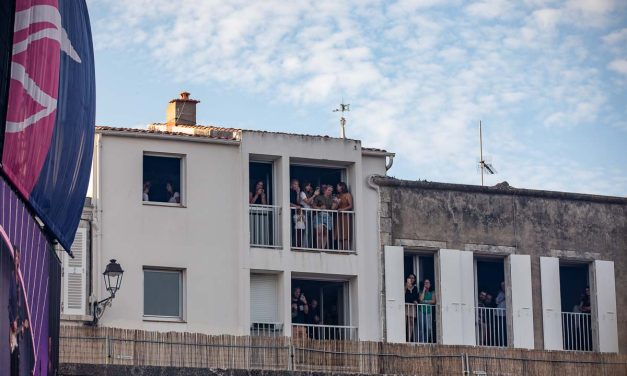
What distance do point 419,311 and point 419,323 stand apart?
308 mm

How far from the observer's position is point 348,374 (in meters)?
42.0

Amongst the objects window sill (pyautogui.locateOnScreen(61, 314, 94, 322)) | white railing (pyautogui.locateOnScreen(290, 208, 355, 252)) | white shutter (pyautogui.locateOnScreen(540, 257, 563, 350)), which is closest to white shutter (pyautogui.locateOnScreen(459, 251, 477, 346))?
white shutter (pyautogui.locateOnScreen(540, 257, 563, 350))

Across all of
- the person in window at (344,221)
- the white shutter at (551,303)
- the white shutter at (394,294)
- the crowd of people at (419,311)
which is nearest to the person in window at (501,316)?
the white shutter at (551,303)

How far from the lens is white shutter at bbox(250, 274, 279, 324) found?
→ 46.1 m

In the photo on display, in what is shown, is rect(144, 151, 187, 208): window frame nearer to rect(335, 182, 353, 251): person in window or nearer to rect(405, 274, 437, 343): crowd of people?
rect(335, 182, 353, 251): person in window

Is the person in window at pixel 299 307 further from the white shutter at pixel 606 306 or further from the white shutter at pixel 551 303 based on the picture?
the white shutter at pixel 606 306

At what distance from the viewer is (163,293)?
45219mm

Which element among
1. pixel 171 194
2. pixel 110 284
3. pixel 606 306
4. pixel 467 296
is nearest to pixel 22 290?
pixel 110 284

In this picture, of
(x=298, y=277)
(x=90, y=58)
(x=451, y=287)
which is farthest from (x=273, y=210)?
(x=90, y=58)

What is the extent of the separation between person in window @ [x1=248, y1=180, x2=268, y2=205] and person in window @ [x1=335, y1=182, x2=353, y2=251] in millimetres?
1860

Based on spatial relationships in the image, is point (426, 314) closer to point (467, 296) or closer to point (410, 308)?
point (410, 308)

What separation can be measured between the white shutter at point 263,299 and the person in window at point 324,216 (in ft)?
4.97

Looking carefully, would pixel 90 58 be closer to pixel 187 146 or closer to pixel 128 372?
pixel 128 372

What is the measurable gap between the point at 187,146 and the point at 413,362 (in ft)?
24.1
